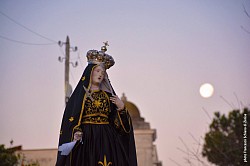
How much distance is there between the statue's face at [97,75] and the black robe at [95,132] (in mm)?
55

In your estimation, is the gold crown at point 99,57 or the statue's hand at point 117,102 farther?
the gold crown at point 99,57

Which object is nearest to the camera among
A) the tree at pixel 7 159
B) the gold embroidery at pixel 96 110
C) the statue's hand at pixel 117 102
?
the gold embroidery at pixel 96 110

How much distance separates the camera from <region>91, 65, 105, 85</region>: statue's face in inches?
288

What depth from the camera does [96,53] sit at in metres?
7.39

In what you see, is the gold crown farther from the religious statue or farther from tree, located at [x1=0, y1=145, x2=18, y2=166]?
tree, located at [x1=0, y1=145, x2=18, y2=166]

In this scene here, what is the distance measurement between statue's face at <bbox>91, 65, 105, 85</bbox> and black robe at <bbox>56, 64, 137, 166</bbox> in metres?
0.05

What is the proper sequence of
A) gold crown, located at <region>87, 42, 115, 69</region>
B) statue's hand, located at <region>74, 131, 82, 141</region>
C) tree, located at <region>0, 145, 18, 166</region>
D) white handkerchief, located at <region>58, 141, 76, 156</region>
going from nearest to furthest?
white handkerchief, located at <region>58, 141, 76, 156</region> → statue's hand, located at <region>74, 131, 82, 141</region> → gold crown, located at <region>87, 42, 115, 69</region> → tree, located at <region>0, 145, 18, 166</region>

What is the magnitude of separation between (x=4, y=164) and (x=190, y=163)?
1055cm

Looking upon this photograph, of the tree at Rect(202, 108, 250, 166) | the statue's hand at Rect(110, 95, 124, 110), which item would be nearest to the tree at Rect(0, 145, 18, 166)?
the tree at Rect(202, 108, 250, 166)

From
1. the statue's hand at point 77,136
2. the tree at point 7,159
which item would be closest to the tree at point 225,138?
the tree at point 7,159

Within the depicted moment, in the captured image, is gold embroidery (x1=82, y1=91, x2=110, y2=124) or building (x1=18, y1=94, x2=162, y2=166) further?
building (x1=18, y1=94, x2=162, y2=166)

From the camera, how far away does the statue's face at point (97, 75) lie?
24.0 feet

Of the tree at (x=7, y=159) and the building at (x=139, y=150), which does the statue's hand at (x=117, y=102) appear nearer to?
the tree at (x=7, y=159)

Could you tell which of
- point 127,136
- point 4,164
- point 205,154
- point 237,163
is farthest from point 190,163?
point 205,154
